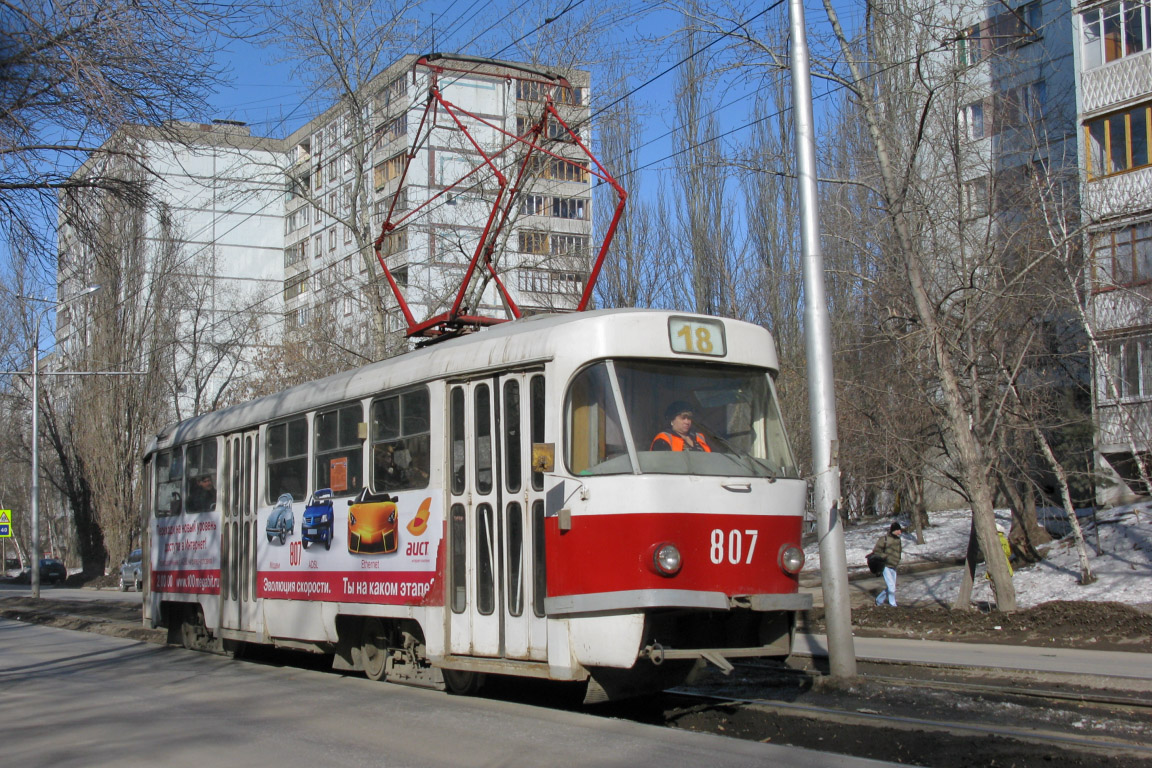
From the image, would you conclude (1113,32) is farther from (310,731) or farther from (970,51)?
(310,731)

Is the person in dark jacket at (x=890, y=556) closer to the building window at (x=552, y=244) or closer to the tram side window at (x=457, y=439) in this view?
the tram side window at (x=457, y=439)

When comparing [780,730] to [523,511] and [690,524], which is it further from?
[523,511]

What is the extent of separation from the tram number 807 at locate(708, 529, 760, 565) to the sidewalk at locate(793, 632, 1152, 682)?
11.0ft

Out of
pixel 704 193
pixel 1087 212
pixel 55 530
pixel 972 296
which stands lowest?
pixel 55 530

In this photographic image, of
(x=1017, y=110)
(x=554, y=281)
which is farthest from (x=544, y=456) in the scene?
(x=554, y=281)

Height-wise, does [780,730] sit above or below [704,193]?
below

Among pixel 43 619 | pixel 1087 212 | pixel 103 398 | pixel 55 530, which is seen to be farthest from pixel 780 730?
pixel 55 530

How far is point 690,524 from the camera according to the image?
7945 mm

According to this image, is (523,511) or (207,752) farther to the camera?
(523,511)

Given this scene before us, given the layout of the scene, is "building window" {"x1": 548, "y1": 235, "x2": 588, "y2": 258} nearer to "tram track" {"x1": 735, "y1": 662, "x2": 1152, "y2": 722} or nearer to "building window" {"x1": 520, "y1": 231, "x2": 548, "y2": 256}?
"building window" {"x1": 520, "y1": 231, "x2": 548, "y2": 256}

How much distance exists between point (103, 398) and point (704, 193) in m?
27.1

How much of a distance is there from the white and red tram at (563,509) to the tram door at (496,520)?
2cm

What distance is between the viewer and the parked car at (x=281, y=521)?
476 inches

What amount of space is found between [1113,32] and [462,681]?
26.9m
